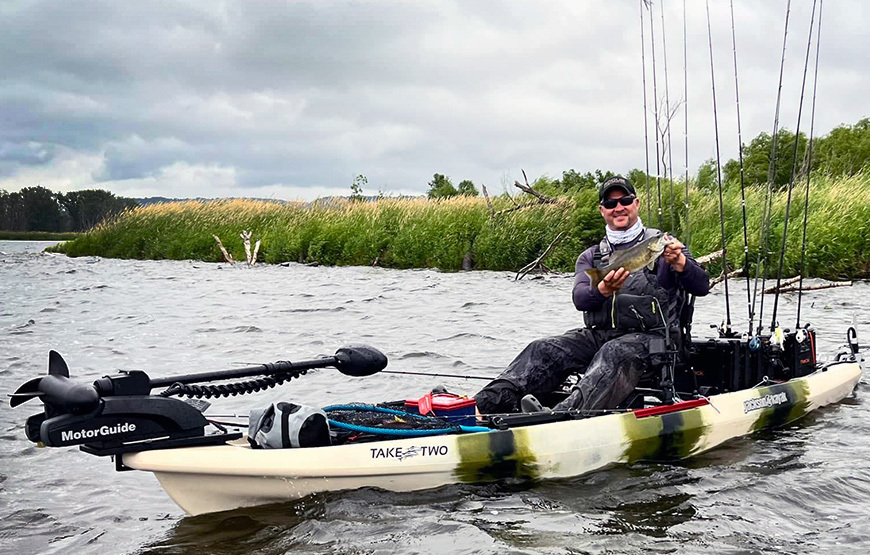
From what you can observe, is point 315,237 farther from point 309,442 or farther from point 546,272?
point 309,442

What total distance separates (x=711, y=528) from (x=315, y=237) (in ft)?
71.0

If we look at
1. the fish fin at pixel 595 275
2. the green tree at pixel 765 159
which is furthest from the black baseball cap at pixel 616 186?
the green tree at pixel 765 159

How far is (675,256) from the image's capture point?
5551mm

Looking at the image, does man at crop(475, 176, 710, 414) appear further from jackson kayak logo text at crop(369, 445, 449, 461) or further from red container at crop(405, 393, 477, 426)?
jackson kayak logo text at crop(369, 445, 449, 461)

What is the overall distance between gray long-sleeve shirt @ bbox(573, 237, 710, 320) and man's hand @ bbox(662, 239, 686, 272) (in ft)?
0.20

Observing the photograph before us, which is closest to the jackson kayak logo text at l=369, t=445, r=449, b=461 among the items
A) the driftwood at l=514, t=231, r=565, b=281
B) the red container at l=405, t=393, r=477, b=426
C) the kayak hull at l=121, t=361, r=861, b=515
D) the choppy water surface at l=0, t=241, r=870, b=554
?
the kayak hull at l=121, t=361, r=861, b=515

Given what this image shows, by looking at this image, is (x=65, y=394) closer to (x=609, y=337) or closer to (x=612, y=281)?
(x=612, y=281)

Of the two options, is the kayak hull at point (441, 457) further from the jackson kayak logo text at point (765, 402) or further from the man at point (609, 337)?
the man at point (609, 337)

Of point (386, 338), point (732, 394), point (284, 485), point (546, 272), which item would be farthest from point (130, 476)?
point (546, 272)

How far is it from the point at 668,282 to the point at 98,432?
12.6 ft

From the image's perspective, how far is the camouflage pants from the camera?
570 centimetres

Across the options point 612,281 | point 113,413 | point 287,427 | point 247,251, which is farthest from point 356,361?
point 247,251

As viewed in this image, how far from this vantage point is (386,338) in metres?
11.4

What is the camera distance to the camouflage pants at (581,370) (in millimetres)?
5703
